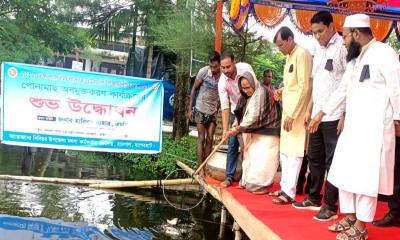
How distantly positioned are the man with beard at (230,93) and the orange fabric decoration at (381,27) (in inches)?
108

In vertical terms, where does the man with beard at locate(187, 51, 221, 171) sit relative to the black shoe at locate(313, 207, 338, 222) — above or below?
above

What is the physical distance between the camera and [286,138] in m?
4.07

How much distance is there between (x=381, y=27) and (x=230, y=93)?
9.93 ft

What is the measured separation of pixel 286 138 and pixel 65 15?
10.7 m

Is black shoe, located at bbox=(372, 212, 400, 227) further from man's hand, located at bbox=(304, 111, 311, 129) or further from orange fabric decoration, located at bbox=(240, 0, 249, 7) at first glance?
orange fabric decoration, located at bbox=(240, 0, 249, 7)

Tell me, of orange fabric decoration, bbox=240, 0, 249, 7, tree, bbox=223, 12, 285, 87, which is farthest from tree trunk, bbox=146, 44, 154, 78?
orange fabric decoration, bbox=240, 0, 249, 7

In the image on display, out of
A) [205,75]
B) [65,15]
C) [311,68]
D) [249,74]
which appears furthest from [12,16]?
[311,68]

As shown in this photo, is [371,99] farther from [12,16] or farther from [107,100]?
[12,16]

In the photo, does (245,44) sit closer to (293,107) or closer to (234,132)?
(234,132)

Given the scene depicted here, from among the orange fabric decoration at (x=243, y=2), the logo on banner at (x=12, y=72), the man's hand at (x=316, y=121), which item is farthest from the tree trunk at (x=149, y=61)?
the man's hand at (x=316, y=121)

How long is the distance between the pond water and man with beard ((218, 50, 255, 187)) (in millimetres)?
956

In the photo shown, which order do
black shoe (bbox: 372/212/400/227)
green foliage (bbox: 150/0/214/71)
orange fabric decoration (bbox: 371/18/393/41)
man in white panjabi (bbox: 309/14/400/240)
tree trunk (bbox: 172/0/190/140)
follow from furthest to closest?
tree trunk (bbox: 172/0/190/140), green foliage (bbox: 150/0/214/71), orange fabric decoration (bbox: 371/18/393/41), black shoe (bbox: 372/212/400/227), man in white panjabi (bbox: 309/14/400/240)

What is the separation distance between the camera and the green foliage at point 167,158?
879 centimetres

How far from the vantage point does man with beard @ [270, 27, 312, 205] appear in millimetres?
3922
